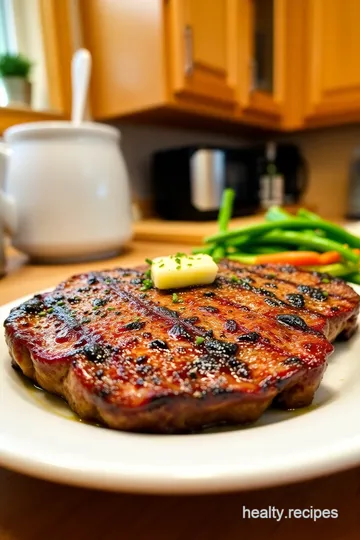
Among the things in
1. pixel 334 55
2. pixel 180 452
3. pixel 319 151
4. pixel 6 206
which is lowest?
pixel 180 452

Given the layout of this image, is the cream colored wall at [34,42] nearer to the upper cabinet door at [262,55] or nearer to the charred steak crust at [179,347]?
the upper cabinet door at [262,55]

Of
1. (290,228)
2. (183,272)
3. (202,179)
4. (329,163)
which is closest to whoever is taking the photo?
(183,272)

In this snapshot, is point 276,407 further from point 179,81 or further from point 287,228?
point 179,81

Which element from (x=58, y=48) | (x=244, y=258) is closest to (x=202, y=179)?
(x=58, y=48)

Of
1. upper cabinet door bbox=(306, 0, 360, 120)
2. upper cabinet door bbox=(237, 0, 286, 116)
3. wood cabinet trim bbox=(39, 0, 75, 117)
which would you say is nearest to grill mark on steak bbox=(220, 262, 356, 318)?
wood cabinet trim bbox=(39, 0, 75, 117)

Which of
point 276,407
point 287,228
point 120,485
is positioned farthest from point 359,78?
point 120,485

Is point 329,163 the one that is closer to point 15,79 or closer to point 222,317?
point 15,79
